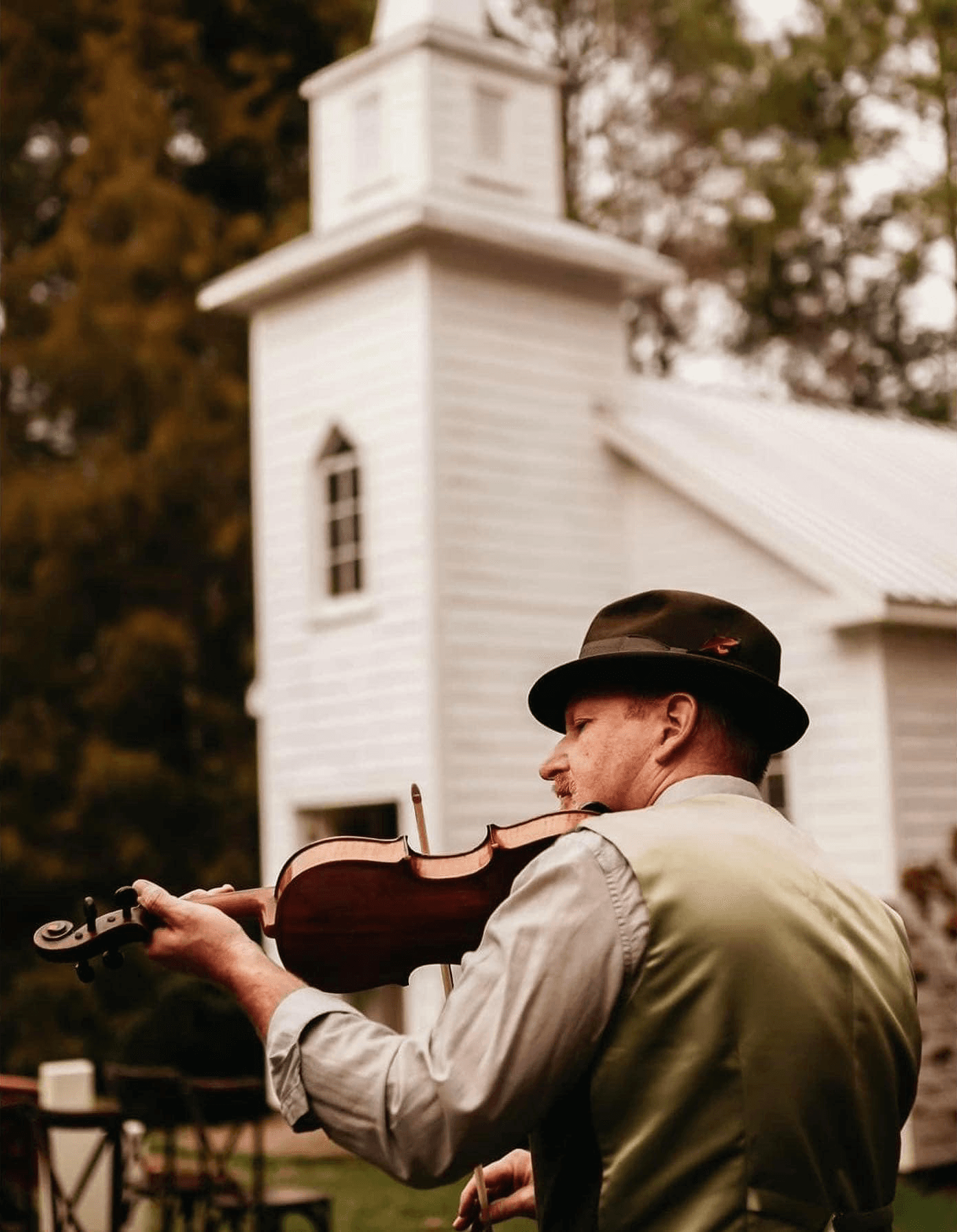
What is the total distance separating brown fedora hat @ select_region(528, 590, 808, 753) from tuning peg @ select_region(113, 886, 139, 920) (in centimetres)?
61

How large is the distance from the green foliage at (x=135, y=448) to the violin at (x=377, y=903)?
Result: 15.7m

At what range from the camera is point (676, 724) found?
7.50 ft

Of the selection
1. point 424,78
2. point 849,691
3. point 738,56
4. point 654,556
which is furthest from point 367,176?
point 738,56

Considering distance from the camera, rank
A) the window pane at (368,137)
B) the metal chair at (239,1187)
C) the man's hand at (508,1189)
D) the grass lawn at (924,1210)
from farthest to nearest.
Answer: the window pane at (368,137), the grass lawn at (924,1210), the metal chair at (239,1187), the man's hand at (508,1189)

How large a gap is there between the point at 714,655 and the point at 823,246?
2056 centimetres

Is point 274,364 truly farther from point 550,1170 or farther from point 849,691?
point 550,1170

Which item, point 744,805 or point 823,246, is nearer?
point 744,805

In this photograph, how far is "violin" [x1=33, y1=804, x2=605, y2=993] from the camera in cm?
228

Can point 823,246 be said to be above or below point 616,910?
above

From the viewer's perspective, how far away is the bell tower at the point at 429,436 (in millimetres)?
12266

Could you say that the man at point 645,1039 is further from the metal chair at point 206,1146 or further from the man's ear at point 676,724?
the metal chair at point 206,1146

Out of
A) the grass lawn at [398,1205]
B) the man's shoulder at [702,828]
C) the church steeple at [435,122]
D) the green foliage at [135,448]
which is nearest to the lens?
the man's shoulder at [702,828]

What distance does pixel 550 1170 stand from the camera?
207cm

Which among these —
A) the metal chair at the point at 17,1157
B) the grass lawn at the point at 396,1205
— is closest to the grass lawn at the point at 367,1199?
the grass lawn at the point at 396,1205
